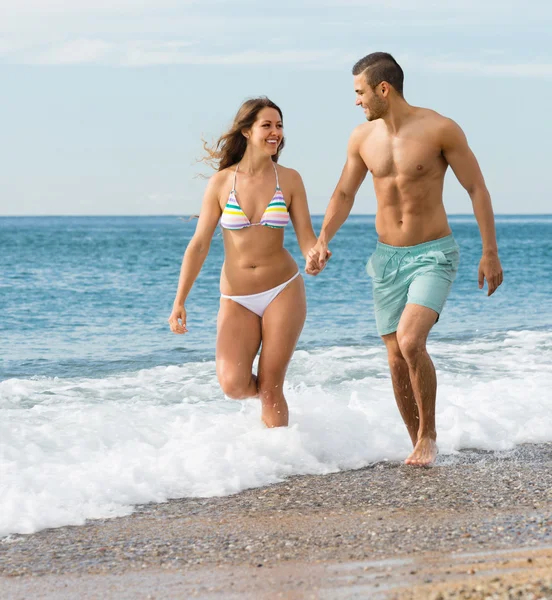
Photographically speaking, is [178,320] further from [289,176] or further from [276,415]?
[289,176]

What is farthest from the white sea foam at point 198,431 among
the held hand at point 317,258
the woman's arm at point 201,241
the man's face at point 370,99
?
the man's face at point 370,99

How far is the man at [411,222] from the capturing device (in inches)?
200

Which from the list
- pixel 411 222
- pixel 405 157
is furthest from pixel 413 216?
pixel 405 157

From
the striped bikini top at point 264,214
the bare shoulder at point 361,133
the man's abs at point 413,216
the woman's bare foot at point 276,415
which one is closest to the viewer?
the man's abs at point 413,216

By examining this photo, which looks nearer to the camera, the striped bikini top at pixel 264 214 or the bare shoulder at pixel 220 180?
the striped bikini top at pixel 264 214

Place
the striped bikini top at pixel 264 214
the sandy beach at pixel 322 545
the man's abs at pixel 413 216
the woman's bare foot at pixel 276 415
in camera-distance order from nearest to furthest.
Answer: the sandy beach at pixel 322 545
the man's abs at pixel 413 216
the striped bikini top at pixel 264 214
the woman's bare foot at pixel 276 415

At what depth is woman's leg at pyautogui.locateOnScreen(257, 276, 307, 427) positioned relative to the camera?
534 centimetres

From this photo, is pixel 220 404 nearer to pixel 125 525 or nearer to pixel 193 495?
pixel 193 495

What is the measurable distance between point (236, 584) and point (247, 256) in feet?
7.63

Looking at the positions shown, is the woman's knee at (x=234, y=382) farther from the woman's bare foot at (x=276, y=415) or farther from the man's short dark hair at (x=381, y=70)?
the man's short dark hair at (x=381, y=70)

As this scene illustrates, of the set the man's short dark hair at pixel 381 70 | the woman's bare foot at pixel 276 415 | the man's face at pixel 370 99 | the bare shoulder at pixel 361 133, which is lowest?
the woman's bare foot at pixel 276 415

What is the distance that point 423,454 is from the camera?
5.27 meters

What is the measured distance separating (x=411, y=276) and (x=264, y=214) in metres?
0.89

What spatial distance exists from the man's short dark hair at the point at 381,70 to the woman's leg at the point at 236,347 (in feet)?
4.82
